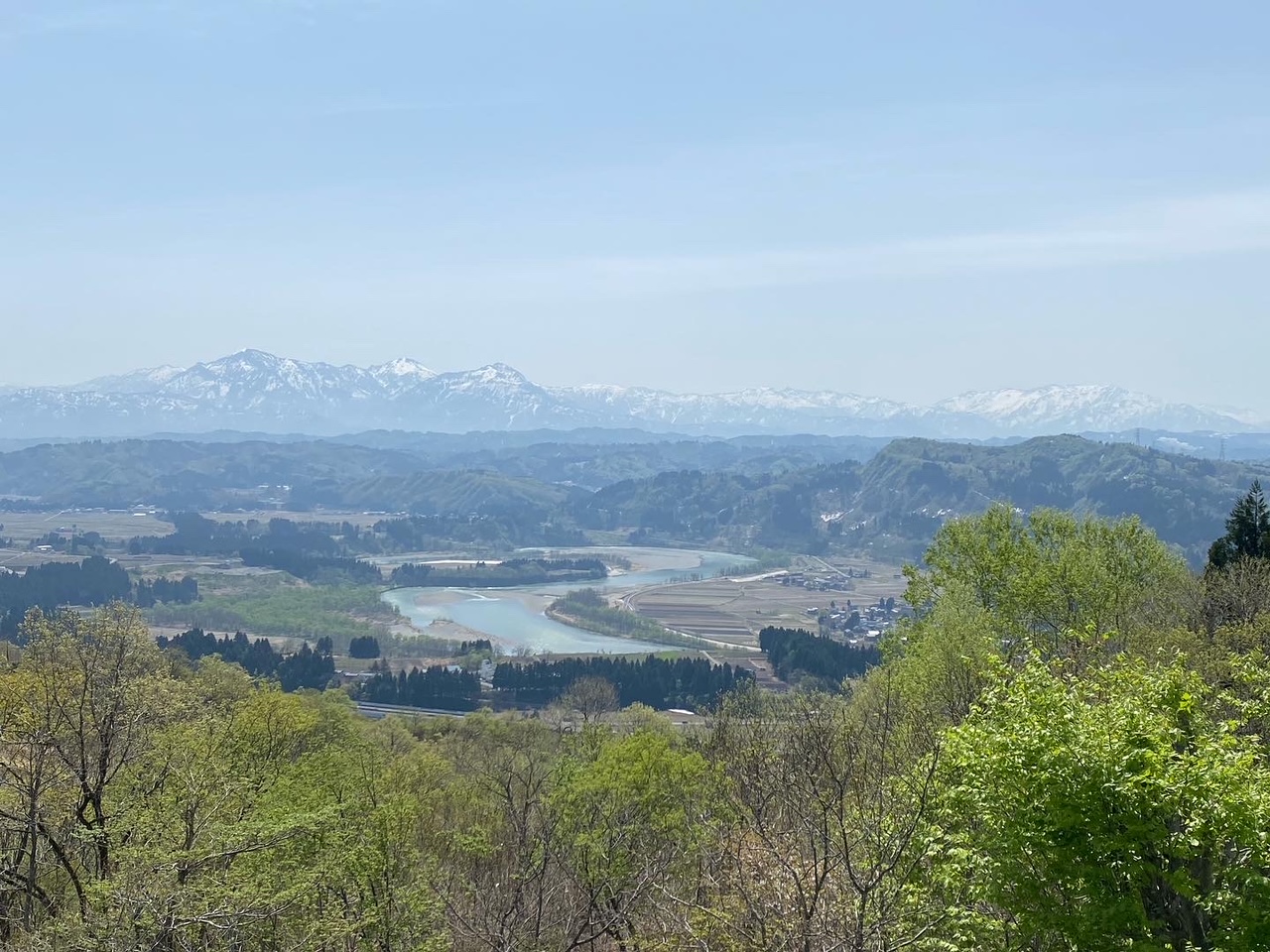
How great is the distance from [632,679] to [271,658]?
43.1 m

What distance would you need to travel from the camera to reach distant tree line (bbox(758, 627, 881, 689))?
120938mm

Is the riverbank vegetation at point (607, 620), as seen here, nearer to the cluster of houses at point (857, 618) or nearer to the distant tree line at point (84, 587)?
the cluster of houses at point (857, 618)

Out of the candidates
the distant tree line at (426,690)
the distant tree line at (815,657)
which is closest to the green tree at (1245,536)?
the distant tree line at (815,657)

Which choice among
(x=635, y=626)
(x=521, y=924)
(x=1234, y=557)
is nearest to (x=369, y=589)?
(x=635, y=626)

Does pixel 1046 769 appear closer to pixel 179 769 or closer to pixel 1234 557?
pixel 179 769

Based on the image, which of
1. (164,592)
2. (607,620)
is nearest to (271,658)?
(607,620)

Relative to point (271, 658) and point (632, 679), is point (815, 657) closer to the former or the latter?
point (632, 679)

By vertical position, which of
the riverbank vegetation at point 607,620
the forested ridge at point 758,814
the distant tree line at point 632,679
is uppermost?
the forested ridge at point 758,814

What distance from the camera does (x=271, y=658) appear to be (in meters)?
121

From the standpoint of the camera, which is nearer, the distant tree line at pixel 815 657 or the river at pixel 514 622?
the distant tree line at pixel 815 657

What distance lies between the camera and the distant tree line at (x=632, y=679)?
109 m

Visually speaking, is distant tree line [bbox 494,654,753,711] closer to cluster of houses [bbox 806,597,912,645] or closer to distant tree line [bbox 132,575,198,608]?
cluster of houses [bbox 806,597,912,645]

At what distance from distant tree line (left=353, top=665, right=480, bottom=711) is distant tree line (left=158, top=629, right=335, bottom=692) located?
7213 millimetres

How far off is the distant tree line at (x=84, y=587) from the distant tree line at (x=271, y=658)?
161 feet
